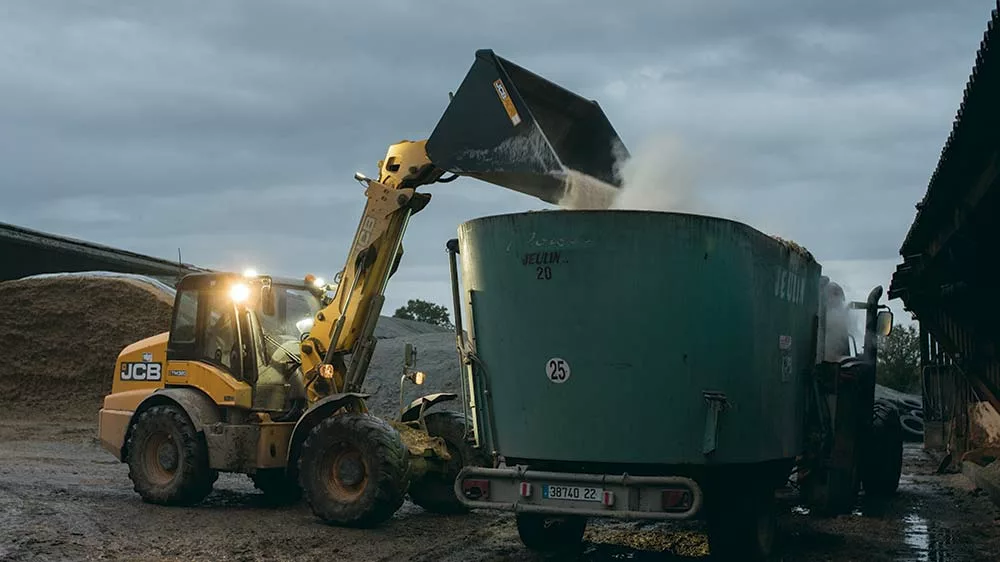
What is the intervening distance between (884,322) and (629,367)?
5950 millimetres

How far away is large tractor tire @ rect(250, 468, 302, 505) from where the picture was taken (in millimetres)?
12430

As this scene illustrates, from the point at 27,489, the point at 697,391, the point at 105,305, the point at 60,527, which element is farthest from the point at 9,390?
the point at 697,391

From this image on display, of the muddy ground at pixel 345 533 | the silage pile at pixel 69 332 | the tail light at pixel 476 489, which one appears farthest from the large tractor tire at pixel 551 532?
the silage pile at pixel 69 332

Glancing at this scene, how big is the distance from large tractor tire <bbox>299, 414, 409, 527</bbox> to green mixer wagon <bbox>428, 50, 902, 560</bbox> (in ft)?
5.59

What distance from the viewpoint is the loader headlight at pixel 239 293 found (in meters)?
12.0

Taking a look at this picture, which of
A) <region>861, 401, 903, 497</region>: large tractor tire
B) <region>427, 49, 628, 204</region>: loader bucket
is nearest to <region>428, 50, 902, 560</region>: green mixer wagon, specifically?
<region>427, 49, 628, 204</region>: loader bucket

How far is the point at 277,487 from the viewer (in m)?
12.6

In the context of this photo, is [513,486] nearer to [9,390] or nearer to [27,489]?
[27,489]

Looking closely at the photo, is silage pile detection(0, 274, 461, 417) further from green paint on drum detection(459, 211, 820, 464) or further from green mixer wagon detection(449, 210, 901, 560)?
green paint on drum detection(459, 211, 820, 464)

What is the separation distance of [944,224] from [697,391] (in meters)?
7.04

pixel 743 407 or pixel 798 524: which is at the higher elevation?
pixel 743 407

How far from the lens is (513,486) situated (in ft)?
26.7

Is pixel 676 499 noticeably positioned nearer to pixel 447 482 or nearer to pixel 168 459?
pixel 447 482

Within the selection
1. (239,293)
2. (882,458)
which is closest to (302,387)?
(239,293)
